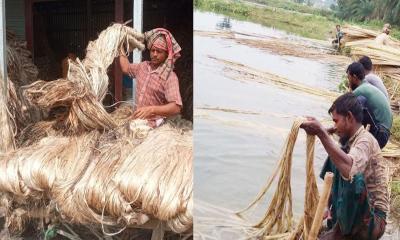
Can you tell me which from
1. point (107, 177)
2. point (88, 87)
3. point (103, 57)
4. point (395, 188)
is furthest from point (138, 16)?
point (395, 188)

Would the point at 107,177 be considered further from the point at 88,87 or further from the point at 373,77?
the point at 373,77

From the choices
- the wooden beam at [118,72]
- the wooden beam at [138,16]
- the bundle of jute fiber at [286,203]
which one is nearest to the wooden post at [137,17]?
the wooden beam at [138,16]

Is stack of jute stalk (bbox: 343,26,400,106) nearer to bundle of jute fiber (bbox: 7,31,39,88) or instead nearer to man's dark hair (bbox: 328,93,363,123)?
man's dark hair (bbox: 328,93,363,123)

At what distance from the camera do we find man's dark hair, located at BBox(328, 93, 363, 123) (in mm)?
3143

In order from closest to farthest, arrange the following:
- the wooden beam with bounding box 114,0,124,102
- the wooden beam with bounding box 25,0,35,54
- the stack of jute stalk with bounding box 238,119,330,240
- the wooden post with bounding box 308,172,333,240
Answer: the wooden post with bounding box 308,172,333,240, the stack of jute stalk with bounding box 238,119,330,240, the wooden beam with bounding box 114,0,124,102, the wooden beam with bounding box 25,0,35,54

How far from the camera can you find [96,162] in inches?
145

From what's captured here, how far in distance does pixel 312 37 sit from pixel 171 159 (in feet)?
3.69

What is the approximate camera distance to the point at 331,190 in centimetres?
315

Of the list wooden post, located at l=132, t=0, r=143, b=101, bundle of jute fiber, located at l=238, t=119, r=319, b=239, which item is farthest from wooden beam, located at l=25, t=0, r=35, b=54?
bundle of jute fiber, located at l=238, t=119, r=319, b=239

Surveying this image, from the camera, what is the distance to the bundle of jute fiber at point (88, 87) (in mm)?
3771

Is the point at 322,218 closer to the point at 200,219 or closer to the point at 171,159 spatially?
the point at 200,219

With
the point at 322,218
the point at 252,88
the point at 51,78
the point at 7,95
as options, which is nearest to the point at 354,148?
the point at 322,218

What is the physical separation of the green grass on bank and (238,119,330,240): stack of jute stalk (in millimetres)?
537

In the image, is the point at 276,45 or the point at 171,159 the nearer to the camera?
the point at 276,45
